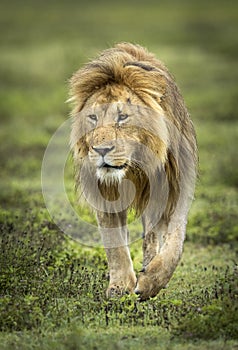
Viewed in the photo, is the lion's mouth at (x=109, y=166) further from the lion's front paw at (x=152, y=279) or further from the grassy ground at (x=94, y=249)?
the grassy ground at (x=94, y=249)

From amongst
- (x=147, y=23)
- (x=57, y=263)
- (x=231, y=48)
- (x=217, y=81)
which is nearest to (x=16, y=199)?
(x=57, y=263)

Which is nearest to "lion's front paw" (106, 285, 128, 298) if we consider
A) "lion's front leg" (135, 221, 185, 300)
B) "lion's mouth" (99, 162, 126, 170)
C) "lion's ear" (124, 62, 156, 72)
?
"lion's front leg" (135, 221, 185, 300)

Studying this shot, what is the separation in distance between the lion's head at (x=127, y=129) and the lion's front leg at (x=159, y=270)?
0.29m

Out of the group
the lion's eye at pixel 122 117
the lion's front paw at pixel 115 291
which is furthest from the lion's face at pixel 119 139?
the lion's front paw at pixel 115 291

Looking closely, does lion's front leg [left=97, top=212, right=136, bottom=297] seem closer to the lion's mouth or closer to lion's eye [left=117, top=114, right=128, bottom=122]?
the lion's mouth

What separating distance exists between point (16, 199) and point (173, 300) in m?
3.84

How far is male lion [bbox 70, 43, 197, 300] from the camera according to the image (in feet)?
18.8

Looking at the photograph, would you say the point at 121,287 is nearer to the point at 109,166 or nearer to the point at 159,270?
the point at 159,270

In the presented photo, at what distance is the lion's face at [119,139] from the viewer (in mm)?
5602

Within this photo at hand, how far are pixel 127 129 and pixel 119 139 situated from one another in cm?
11

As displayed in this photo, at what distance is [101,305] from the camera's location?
18.7 feet

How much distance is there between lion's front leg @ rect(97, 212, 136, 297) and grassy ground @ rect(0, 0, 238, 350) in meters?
0.15

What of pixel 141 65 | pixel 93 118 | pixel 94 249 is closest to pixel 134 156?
pixel 93 118

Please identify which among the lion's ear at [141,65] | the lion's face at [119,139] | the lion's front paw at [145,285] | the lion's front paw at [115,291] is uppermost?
the lion's ear at [141,65]
